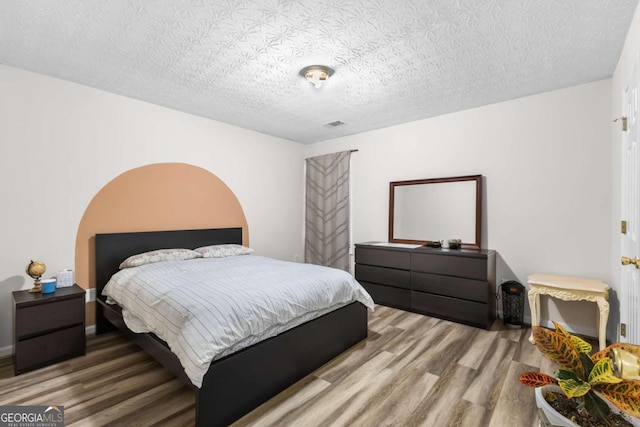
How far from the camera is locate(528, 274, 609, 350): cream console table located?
249 cm

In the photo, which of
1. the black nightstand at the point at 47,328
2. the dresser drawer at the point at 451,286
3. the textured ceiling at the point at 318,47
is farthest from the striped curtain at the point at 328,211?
the black nightstand at the point at 47,328

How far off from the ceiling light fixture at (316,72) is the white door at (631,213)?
1989mm

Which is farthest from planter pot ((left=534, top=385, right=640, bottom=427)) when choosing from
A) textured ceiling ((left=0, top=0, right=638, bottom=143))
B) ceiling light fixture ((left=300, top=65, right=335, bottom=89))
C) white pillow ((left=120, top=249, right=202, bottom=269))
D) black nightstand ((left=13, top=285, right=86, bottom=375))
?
white pillow ((left=120, top=249, right=202, bottom=269))

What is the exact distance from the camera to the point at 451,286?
330cm

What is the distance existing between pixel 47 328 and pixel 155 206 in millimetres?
1505

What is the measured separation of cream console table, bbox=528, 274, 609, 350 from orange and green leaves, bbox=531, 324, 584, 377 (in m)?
1.86

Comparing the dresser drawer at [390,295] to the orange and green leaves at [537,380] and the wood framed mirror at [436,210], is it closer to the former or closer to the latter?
the wood framed mirror at [436,210]

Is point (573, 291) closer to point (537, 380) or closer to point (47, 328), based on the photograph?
point (537, 380)

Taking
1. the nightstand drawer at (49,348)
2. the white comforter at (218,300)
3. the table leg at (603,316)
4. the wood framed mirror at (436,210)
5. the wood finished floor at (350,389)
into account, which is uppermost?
the wood framed mirror at (436,210)

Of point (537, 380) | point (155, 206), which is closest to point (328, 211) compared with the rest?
point (155, 206)

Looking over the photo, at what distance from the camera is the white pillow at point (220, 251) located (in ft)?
11.4

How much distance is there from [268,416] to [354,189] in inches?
135

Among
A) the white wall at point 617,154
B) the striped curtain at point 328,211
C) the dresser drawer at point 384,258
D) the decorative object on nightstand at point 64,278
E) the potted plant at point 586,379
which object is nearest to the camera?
the potted plant at point 586,379

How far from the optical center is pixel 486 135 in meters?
3.47
